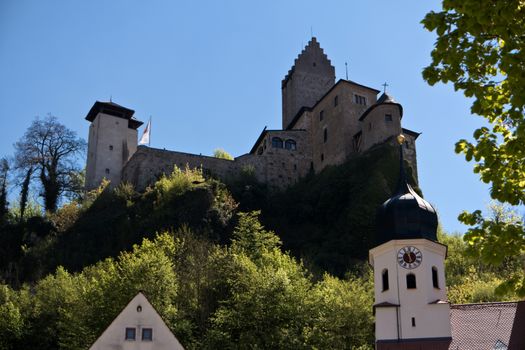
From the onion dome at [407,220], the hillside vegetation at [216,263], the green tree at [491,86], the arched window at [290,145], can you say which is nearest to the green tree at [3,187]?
the hillside vegetation at [216,263]

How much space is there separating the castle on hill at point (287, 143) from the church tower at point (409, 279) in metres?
33.9

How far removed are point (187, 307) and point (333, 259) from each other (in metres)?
17.6

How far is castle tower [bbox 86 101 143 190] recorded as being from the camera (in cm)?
8038

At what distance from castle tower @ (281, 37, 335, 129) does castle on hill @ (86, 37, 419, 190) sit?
3.56ft

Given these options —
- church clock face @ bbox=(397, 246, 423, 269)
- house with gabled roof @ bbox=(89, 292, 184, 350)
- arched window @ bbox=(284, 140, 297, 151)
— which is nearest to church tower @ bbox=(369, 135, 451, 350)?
church clock face @ bbox=(397, 246, 423, 269)

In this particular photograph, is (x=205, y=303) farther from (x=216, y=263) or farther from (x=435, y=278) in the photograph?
(x=435, y=278)

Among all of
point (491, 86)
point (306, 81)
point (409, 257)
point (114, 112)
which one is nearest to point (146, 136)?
point (114, 112)

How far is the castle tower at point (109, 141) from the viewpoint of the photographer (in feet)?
264

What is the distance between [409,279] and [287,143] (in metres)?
47.0

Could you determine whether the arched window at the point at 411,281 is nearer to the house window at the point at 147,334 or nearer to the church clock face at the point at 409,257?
the church clock face at the point at 409,257

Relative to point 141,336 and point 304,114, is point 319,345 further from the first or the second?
point 304,114

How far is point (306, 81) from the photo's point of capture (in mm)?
92438

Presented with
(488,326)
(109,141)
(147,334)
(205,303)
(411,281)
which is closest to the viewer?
(488,326)

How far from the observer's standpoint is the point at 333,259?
60125mm
